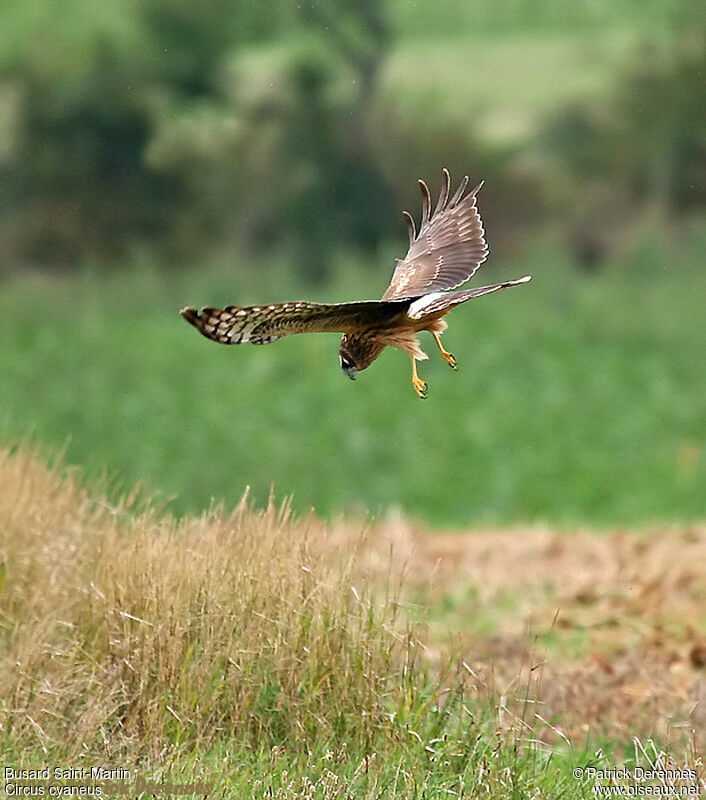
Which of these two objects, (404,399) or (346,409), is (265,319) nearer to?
(346,409)

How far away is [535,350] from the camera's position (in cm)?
2283

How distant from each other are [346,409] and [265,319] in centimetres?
1627

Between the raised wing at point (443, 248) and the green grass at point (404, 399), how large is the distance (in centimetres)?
1003

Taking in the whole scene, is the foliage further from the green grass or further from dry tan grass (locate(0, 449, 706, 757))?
dry tan grass (locate(0, 449, 706, 757))

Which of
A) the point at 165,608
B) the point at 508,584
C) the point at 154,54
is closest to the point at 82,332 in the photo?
the point at 154,54

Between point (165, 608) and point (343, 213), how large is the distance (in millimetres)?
23006

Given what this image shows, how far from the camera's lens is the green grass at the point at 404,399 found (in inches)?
712

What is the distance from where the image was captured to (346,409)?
2073 cm

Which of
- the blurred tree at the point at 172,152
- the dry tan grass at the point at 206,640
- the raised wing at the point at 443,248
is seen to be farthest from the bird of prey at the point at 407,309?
the blurred tree at the point at 172,152

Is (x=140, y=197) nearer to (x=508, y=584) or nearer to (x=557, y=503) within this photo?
(x=557, y=503)

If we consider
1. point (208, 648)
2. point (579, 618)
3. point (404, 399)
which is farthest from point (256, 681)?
point (404, 399)

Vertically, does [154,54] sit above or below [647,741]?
above

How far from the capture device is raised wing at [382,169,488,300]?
525 centimetres

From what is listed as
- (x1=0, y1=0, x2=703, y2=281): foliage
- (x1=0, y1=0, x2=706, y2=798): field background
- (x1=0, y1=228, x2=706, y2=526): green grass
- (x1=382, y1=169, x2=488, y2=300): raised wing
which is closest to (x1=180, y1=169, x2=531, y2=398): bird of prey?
(x1=382, y1=169, x2=488, y2=300): raised wing
